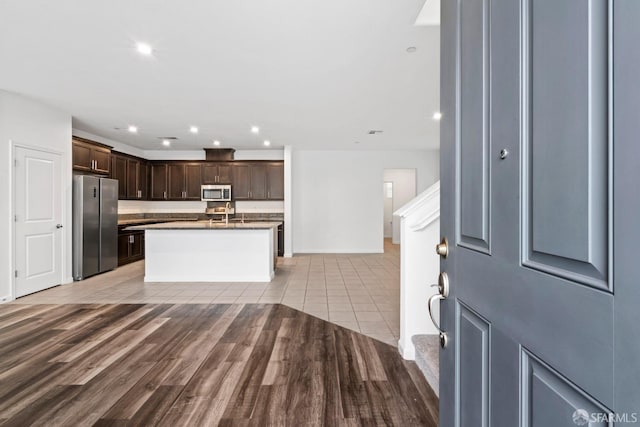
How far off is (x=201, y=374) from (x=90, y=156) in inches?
204

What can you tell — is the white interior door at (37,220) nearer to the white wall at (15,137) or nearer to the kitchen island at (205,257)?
the white wall at (15,137)

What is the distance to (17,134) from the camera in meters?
4.01

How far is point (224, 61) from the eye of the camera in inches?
121

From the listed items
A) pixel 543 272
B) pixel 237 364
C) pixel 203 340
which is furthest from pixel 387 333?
pixel 543 272

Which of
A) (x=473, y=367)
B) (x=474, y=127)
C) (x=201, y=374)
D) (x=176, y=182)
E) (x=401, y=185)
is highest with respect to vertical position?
(x=401, y=185)

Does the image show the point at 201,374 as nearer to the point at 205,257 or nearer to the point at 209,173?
the point at 205,257

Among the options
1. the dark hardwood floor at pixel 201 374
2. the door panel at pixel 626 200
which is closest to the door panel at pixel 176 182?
the dark hardwood floor at pixel 201 374

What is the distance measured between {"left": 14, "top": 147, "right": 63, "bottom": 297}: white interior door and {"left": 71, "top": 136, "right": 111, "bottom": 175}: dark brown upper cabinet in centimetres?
67

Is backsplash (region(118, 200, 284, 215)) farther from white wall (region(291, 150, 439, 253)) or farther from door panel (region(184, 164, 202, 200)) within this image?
white wall (region(291, 150, 439, 253))

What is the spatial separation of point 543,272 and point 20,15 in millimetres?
3591

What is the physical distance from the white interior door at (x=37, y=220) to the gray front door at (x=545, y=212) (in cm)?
533

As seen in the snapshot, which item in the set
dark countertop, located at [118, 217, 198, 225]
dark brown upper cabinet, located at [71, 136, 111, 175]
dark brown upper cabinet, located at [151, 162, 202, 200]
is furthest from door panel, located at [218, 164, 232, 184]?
dark brown upper cabinet, located at [71, 136, 111, 175]

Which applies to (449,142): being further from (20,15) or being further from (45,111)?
(45,111)

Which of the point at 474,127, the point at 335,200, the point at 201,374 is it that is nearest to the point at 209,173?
the point at 335,200
